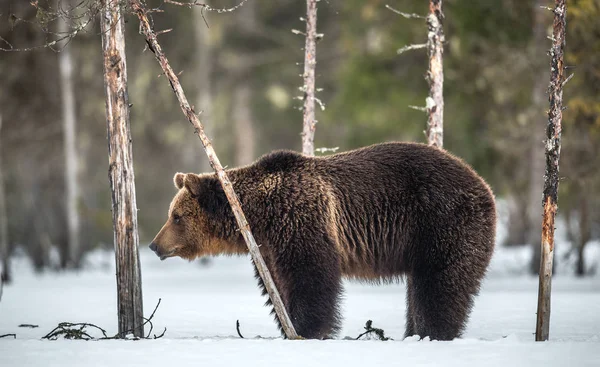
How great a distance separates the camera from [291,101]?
27.8 m

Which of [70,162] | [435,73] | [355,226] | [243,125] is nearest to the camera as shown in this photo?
[355,226]

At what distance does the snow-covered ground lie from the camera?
251 inches

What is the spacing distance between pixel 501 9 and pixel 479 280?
1101 centimetres

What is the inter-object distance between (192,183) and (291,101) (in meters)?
19.8

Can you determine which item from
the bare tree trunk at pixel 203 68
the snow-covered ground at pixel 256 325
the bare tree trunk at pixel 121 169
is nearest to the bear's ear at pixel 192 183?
the bare tree trunk at pixel 121 169

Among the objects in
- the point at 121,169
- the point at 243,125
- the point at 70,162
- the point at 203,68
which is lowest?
the point at 121,169

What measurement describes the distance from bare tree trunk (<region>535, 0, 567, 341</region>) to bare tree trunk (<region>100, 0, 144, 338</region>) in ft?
12.6

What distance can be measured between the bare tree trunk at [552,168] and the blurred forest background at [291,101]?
1.95m

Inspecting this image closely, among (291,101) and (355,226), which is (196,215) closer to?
(355,226)

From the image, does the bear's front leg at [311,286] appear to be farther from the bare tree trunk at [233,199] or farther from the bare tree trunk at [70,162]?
the bare tree trunk at [70,162]

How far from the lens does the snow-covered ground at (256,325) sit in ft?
20.9

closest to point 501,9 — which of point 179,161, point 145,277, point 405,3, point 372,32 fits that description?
point 405,3

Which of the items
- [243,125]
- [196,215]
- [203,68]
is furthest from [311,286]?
[243,125]

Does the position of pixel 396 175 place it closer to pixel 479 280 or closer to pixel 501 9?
pixel 479 280
